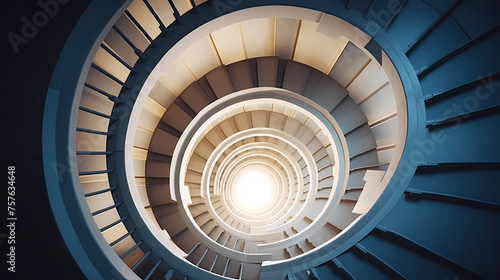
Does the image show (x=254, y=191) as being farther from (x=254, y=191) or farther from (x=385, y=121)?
(x=385, y=121)

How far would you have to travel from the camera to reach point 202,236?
18.0ft

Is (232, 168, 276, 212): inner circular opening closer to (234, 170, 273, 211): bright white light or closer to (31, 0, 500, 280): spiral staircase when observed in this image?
(234, 170, 273, 211): bright white light

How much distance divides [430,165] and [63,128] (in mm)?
3754

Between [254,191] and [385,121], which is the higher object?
[385,121]

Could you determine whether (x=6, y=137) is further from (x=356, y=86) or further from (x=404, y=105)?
(x=356, y=86)

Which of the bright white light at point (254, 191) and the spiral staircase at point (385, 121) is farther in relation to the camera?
the bright white light at point (254, 191)

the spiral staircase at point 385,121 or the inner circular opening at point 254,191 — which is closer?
the spiral staircase at point 385,121

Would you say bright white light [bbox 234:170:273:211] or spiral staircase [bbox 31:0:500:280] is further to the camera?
bright white light [bbox 234:170:273:211]

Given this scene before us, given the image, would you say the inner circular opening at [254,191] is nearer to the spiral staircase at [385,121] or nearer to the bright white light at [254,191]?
the bright white light at [254,191]

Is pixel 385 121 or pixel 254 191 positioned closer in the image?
pixel 385 121

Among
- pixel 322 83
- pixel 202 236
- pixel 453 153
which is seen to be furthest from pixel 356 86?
pixel 202 236

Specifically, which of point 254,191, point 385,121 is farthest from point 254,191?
point 385,121

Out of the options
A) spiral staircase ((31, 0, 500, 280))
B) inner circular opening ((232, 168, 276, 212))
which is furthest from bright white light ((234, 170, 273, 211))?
spiral staircase ((31, 0, 500, 280))

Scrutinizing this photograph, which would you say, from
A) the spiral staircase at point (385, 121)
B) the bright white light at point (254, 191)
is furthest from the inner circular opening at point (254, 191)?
the spiral staircase at point (385, 121)
